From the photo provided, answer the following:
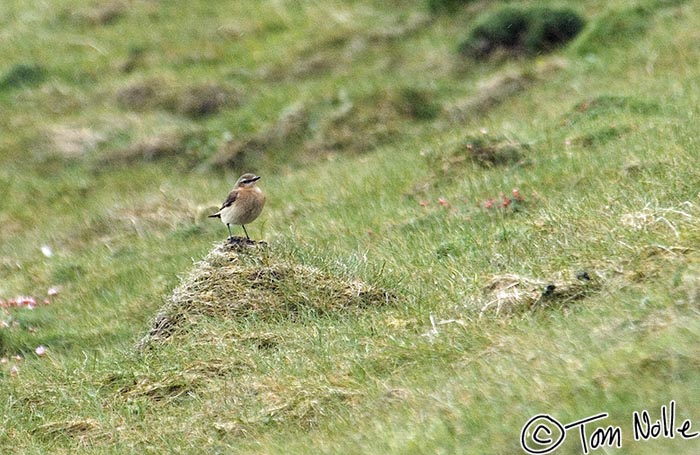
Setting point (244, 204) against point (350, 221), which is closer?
point (244, 204)

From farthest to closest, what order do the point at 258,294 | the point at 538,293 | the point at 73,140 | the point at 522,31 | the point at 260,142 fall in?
1. the point at 522,31
2. the point at 73,140
3. the point at 260,142
4. the point at 258,294
5. the point at 538,293

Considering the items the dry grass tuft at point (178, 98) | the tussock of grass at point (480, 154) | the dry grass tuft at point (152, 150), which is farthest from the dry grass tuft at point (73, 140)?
the tussock of grass at point (480, 154)

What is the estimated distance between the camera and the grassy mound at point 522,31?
Answer: 1909cm

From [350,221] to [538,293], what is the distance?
483cm

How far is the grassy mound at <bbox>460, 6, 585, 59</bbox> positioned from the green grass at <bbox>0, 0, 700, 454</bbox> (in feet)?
1.26

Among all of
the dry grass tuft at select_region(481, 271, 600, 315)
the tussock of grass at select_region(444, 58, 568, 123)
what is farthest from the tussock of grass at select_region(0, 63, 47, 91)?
the dry grass tuft at select_region(481, 271, 600, 315)

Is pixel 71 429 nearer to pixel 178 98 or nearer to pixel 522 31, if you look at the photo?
pixel 178 98

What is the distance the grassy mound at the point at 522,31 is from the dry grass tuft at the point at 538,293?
460 inches

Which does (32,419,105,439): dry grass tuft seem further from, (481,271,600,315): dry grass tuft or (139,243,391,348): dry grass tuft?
(481,271,600,315): dry grass tuft

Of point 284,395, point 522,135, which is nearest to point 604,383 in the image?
point 284,395

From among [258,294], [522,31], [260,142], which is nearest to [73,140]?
[260,142]

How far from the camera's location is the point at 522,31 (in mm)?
19500

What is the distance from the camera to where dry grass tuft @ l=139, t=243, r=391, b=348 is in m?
8.89

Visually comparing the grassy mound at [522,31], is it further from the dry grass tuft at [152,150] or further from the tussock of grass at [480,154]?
the tussock of grass at [480,154]
